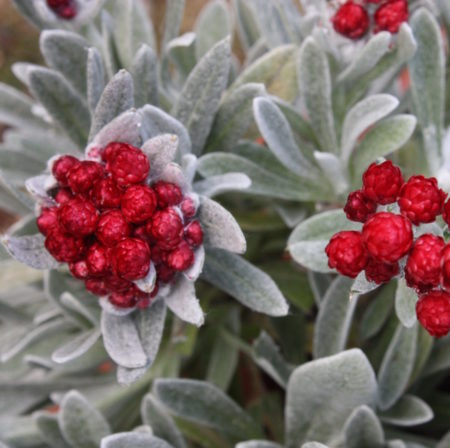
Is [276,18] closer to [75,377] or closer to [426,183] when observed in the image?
[426,183]

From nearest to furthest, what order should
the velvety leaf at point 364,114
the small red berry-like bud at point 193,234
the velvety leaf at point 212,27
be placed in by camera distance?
1. the small red berry-like bud at point 193,234
2. the velvety leaf at point 364,114
3. the velvety leaf at point 212,27

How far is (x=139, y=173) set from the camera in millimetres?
905

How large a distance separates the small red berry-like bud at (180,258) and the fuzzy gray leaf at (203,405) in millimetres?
271

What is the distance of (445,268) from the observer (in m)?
0.75

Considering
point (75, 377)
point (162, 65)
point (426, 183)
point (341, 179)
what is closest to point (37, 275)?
point (75, 377)

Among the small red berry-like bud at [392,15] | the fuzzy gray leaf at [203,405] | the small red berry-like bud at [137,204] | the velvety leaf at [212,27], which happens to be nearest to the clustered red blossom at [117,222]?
the small red berry-like bud at [137,204]

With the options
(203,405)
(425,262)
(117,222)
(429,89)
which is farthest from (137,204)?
(429,89)

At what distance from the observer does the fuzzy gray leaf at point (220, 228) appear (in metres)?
0.94

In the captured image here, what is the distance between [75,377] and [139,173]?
2.20 ft

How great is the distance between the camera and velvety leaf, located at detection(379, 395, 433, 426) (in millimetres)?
1138

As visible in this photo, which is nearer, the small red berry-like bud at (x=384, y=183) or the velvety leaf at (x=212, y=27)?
the small red berry-like bud at (x=384, y=183)

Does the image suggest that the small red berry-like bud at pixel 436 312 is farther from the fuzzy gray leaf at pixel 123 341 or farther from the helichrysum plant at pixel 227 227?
the fuzzy gray leaf at pixel 123 341

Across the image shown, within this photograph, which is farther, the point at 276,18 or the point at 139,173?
the point at 276,18

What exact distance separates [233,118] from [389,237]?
0.49 m
